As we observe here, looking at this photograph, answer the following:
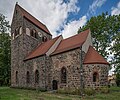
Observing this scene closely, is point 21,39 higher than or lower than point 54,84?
higher

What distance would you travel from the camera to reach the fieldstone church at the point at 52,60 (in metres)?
21.2

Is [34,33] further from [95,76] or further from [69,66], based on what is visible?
[95,76]

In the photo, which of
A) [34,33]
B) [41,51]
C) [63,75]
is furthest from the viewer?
[34,33]

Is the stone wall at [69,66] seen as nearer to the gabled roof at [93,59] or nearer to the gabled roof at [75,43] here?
the gabled roof at [75,43]

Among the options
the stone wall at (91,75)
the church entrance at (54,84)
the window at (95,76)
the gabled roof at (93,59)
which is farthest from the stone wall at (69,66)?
the window at (95,76)

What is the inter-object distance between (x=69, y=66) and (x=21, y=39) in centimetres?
1227

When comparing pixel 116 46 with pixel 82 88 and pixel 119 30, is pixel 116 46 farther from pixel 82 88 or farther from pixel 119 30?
pixel 82 88

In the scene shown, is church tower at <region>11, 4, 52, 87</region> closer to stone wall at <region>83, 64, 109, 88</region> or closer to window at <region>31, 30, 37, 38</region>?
window at <region>31, 30, 37, 38</region>

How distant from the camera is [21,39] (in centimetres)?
3059

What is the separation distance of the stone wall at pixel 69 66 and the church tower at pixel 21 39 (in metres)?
7.88

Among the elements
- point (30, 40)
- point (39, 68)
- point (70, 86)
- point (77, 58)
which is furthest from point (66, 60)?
point (30, 40)

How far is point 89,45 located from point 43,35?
13483 millimetres

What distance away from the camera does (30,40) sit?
31.0 metres

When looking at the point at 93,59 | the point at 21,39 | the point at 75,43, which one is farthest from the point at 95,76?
the point at 21,39
